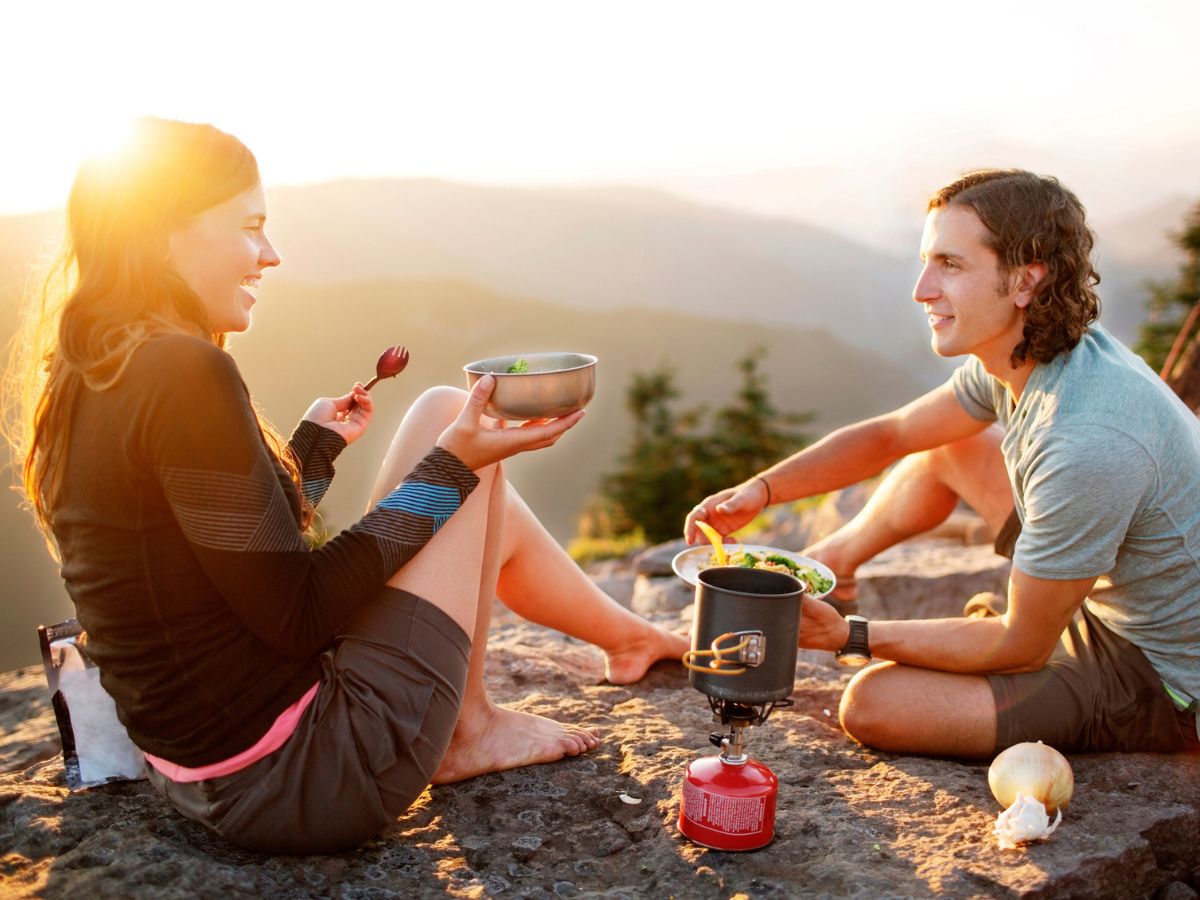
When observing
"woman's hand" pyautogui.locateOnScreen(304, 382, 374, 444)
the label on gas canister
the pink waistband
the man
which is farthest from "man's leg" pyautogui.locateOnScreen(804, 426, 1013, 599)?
the pink waistband

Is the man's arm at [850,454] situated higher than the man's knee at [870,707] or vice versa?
the man's arm at [850,454]

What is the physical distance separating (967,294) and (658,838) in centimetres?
153

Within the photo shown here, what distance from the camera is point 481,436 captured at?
7.11 ft

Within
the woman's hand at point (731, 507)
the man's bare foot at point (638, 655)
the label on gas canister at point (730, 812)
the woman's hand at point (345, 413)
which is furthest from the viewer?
the man's bare foot at point (638, 655)

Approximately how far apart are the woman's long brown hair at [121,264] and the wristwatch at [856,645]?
170 cm

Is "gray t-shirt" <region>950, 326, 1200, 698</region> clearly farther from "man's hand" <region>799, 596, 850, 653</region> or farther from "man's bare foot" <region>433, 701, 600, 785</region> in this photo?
"man's bare foot" <region>433, 701, 600, 785</region>

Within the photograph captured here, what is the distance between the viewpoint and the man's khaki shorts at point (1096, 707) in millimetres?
2619

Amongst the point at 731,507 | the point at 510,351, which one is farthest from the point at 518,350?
the point at 731,507

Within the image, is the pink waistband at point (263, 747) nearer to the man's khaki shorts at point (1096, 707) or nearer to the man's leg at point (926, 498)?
the man's khaki shorts at point (1096, 707)

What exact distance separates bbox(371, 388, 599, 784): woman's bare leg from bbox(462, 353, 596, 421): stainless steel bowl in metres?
0.19

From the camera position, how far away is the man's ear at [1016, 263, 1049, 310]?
101 inches

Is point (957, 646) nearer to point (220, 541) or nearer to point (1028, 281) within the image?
point (1028, 281)

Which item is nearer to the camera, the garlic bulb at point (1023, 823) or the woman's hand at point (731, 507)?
the garlic bulb at point (1023, 823)

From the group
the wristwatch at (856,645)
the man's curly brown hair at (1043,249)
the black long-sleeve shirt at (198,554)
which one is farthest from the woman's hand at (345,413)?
the man's curly brown hair at (1043,249)
